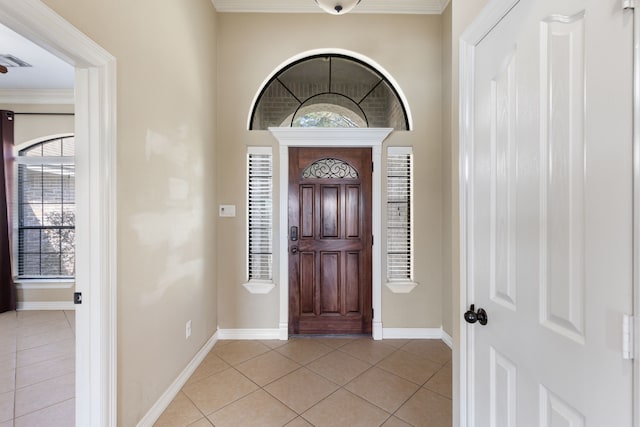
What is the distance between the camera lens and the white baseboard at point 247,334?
9.62ft

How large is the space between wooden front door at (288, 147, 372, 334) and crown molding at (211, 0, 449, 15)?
1.44 metres

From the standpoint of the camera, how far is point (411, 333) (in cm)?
295

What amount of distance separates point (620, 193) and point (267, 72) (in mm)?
2983

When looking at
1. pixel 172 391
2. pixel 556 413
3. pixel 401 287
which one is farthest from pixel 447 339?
pixel 172 391

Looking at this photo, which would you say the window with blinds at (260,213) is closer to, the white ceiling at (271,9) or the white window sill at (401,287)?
the white window sill at (401,287)

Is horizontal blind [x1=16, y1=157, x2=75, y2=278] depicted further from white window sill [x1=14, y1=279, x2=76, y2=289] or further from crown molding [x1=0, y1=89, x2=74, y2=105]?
crown molding [x1=0, y1=89, x2=74, y2=105]

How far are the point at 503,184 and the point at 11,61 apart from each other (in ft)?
15.8

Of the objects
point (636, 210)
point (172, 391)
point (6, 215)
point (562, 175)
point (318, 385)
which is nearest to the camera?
point (636, 210)

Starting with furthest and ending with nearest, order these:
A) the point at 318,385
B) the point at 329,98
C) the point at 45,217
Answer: the point at 45,217 → the point at 329,98 → the point at 318,385

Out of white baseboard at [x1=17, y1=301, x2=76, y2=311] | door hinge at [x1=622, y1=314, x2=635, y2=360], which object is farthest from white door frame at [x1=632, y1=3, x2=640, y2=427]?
white baseboard at [x1=17, y1=301, x2=76, y2=311]

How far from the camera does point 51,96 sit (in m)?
3.91

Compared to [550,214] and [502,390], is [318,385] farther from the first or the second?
[550,214]

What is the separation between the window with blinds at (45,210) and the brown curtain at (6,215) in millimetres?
189

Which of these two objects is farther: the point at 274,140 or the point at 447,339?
the point at 274,140
